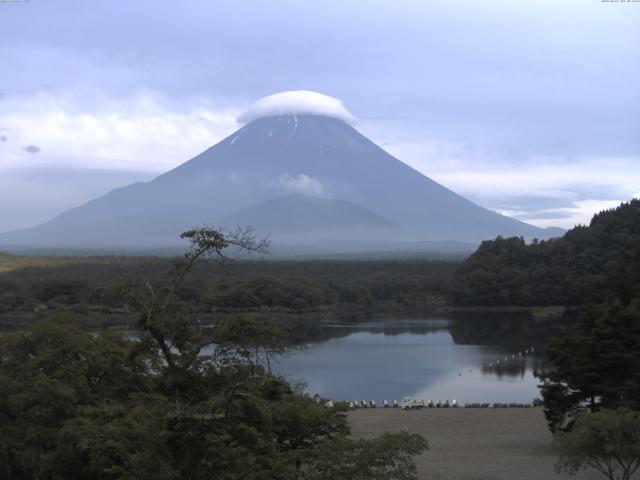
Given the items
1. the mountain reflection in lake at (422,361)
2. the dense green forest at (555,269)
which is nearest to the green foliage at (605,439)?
the mountain reflection in lake at (422,361)

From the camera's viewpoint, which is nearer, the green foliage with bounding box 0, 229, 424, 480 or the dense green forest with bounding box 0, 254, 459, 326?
the green foliage with bounding box 0, 229, 424, 480

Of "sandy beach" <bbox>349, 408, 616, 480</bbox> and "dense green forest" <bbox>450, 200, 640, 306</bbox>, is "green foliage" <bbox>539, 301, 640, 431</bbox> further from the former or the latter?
"dense green forest" <bbox>450, 200, 640, 306</bbox>

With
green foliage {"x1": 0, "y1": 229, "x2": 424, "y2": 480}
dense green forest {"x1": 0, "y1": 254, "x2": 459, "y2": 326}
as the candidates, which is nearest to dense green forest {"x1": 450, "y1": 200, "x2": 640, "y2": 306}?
dense green forest {"x1": 0, "y1": 254, "x2": 459, "y2": 326}

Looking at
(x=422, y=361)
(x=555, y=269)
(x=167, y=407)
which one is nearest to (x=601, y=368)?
(x=167, y=407)

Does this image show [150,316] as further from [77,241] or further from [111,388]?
[77,241]

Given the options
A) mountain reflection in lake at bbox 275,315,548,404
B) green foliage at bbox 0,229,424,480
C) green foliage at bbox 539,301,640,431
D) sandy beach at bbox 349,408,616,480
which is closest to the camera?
green foliage at bbox 0,229,424,480

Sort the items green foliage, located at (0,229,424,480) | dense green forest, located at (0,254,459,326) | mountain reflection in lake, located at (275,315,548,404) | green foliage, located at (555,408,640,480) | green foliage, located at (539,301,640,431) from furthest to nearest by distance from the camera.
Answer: dense green forest, located at (0,254,459,326) → mountain reflection in lake, located at (275,315,548,404) → green foliage, located at (539,301,640,431) → green foliage, located at (555,408,640,480) → green foliage, located at (0,229,424,480)

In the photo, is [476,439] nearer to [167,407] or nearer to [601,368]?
[601,368]
